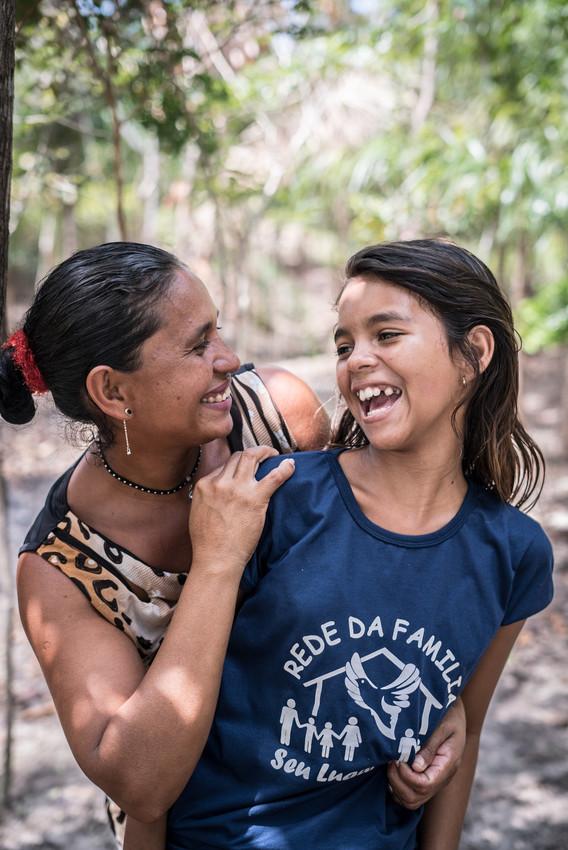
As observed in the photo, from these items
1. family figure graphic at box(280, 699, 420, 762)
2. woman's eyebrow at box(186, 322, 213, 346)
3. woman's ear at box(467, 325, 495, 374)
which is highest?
woman's ear at box(467, 325, 495, 374)

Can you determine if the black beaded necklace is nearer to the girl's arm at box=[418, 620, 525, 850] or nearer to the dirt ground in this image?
the dirt ground

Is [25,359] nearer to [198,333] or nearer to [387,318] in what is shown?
[198,333]

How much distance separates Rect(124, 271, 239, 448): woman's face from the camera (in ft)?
5.50

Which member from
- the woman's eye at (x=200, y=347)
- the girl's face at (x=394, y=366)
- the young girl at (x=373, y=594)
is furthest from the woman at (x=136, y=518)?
the girl's face at (x=394, y=366)

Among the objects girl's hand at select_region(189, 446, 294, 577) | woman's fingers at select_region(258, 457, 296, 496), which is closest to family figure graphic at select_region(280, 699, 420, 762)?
girl's hand at select_region(189, 446, 294, 577)

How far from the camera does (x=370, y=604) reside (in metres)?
1.54

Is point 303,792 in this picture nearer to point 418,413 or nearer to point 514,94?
point 418,413

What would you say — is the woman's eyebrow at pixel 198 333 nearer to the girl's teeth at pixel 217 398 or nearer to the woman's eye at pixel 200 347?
Result: the woman's eye at pixel 200 347

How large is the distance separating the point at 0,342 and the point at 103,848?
2474mm

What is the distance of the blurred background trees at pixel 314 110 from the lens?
10.2ft

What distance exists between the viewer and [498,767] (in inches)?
148

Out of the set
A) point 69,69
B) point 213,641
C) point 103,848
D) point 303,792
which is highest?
point 69,69

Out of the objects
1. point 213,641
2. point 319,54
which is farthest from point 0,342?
point 319,54

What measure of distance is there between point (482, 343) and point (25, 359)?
981 mm
